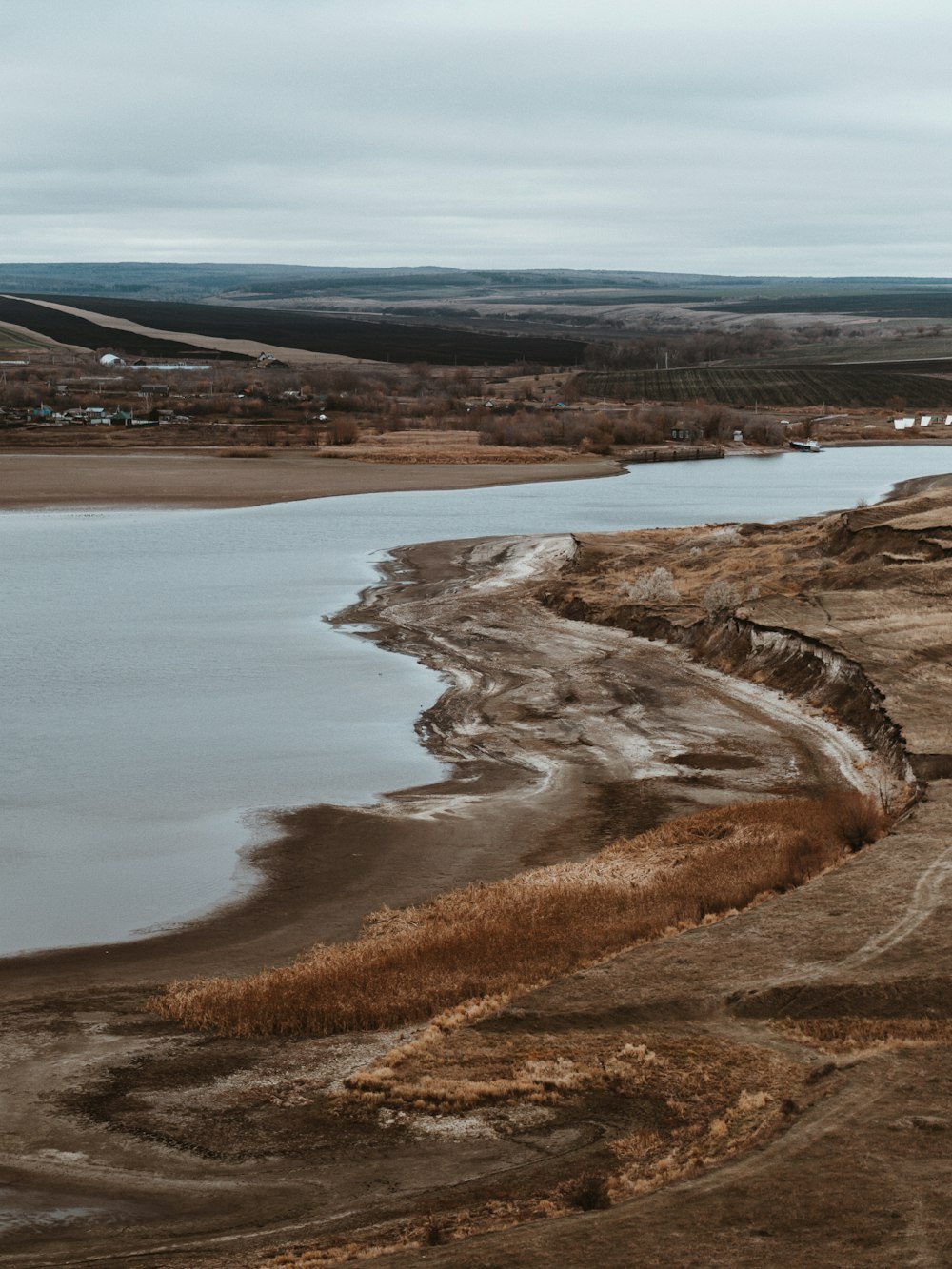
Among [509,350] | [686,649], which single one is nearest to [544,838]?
[686,649]

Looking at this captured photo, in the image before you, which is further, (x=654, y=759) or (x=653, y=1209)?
(x=654, y=759)

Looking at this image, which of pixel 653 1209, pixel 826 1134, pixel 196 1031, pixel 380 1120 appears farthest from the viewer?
pixel 196 1031

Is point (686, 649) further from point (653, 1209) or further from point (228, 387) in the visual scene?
point (228, 387)

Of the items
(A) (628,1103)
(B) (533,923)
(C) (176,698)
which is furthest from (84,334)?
(A) (628,1103)

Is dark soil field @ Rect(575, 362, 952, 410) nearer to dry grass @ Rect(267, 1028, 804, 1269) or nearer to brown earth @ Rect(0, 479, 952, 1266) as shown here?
brown earth @ Rect(0, 479, 952, 1266)

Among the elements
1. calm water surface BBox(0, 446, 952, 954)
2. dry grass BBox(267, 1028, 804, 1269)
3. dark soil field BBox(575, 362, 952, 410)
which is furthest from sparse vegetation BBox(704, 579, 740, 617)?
dark soil field BBox(575, 362, 952, 410)
